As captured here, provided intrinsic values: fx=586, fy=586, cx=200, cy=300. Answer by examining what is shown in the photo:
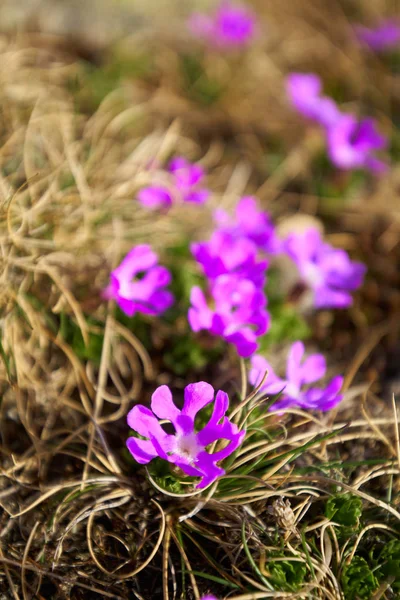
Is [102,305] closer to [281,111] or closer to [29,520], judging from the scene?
[29,520]

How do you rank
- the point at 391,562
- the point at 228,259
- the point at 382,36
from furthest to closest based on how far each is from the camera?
the point at 382,36 → the point at 228,259 → the point at 391,562

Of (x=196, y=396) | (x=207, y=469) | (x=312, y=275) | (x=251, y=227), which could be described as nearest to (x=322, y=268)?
(x=312, y=275)

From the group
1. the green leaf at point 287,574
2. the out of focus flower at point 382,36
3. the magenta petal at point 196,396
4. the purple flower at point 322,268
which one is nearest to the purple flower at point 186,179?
the purple flower at point 322,268

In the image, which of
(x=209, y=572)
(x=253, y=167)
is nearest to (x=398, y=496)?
(x=209, y=572)

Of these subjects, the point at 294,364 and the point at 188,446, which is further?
the point at 294,364

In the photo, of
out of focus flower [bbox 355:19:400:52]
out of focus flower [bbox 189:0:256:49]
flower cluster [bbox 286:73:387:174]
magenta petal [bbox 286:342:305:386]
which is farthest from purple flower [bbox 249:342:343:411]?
out of focus flower [bbox 355:19:400:52]

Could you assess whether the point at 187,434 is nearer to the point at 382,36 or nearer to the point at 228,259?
the point at 228,259

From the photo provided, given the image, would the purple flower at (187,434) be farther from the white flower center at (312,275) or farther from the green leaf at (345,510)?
the white flower center at (312,275)
